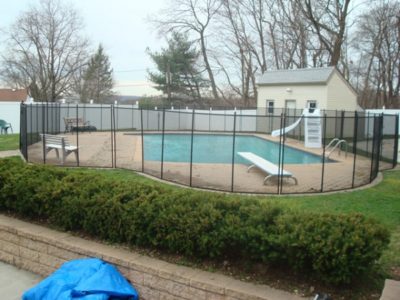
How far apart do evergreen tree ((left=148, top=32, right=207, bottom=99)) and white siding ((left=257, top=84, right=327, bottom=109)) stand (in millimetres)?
16891

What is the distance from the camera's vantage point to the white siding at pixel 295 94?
24.6 metres

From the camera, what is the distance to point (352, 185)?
9500 mm

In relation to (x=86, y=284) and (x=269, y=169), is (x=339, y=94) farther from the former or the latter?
(x=86, y=284)

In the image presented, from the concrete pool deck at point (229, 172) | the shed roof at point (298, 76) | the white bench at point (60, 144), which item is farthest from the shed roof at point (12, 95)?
the white bench at point (60, 144)

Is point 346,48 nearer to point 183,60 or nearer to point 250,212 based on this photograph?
point 183,60

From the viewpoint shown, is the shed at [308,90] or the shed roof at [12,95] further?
the shed roof at [12,95]

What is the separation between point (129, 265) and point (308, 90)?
23.2 m

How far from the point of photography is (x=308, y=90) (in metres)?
25.3

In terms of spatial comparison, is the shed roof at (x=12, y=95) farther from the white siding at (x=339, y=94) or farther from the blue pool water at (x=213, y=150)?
the blue pool water at (x=213, y=150)

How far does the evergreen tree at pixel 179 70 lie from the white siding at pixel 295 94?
55.4 feet

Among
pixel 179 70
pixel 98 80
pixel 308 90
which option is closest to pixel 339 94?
pixel 308 90

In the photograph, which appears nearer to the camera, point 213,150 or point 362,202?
point 362,202

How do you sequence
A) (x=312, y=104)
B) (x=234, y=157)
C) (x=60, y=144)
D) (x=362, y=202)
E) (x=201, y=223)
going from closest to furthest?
Result: (x=201, y=223)
(x=362, y=202)
(x=234, y=157)
(x=60, y=144)
(x=312, y=104)

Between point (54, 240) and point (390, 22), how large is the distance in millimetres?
37376
